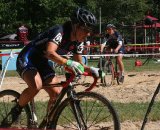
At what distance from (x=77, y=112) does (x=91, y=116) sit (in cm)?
79

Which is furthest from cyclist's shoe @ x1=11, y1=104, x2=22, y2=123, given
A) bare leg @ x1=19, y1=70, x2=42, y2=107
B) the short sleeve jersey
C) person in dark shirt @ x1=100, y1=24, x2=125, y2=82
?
the short sleeve jersey

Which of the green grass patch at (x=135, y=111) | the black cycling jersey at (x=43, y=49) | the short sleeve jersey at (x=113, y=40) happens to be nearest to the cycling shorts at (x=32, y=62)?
the black cycling jersey at (x=43, y=49)

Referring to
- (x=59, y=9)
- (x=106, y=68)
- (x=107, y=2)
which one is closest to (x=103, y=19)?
(x=107, y=2)

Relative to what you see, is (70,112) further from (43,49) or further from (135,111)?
(135,111)

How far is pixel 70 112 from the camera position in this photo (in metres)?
5.37

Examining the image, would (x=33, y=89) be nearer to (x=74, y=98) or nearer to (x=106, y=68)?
(x=74, y=98)

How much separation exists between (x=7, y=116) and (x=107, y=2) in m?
35.4

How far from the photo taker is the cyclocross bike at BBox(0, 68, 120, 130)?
5.07 m

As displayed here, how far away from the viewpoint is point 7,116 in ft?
19.0

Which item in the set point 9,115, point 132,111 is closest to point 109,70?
point 132,111

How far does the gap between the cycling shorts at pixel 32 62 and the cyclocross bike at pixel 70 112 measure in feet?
1.27

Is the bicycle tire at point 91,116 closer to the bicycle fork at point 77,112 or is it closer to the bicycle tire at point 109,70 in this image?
the bicycle fork at point 77,112

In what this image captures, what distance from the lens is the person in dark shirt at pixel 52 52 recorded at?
505cm

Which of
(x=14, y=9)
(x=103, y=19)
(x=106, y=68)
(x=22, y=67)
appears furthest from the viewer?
(x=103, y=19)
